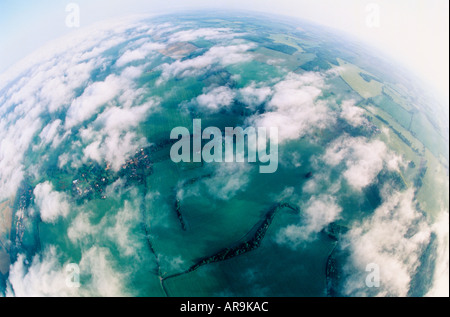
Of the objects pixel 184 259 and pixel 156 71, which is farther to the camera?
pixel 156 71

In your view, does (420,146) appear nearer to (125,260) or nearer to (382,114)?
(382,114)

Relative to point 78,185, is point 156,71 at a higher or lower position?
higher

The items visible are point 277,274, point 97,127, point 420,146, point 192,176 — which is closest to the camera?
point 277,274

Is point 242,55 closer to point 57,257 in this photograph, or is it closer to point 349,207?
point 349,207

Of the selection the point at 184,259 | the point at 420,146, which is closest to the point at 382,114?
the point at 420,146

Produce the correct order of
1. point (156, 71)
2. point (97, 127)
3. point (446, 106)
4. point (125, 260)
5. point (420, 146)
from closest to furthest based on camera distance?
point (125, 260) → point (420, 146) → point (97, 127) → point (446, 106) → point (156, 71)

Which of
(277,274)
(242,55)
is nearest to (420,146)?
(277,274)

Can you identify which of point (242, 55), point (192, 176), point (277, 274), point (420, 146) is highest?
point (242, 55)
